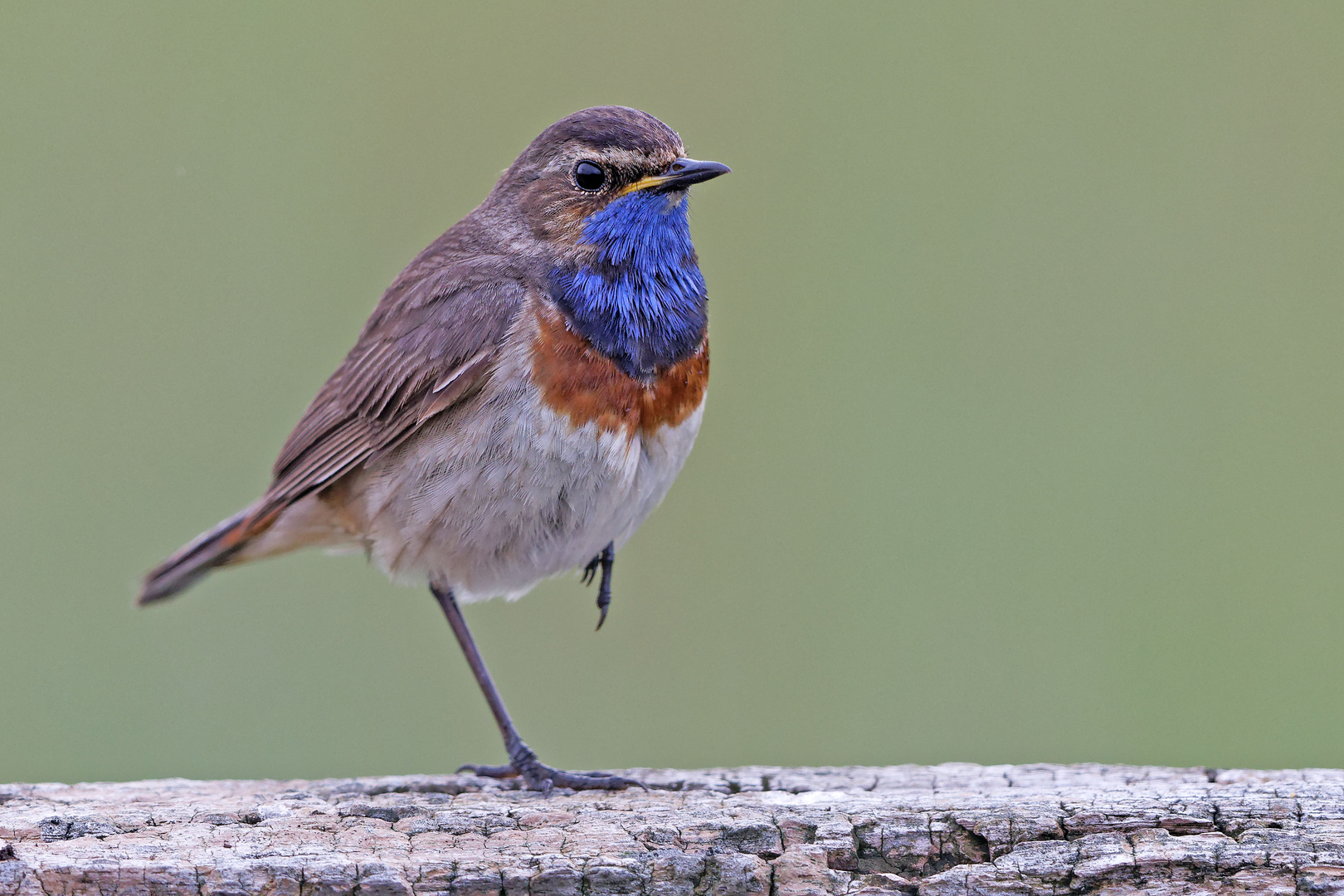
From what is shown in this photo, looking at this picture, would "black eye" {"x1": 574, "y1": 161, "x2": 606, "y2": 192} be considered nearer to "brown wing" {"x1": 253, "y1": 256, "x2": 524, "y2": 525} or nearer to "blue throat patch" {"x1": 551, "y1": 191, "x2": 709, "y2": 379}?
"blue throat patch" {"x1": 551, "y1": 191, "x2": 709, "y2": 379}

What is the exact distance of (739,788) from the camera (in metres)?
4.44

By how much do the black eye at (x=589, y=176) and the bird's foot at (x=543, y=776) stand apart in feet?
7.33

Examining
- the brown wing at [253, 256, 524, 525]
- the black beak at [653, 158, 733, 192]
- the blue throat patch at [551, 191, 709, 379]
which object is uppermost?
the black beak at [653, 158, 733, 192]

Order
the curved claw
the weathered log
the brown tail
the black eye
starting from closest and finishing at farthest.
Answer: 1. the weathered log
2. the black eye
3. the curved claw
4. the brown tail

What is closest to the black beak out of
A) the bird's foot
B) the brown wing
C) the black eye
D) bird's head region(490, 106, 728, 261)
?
bird's head region(490, 106, 728, 261)

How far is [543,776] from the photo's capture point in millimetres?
5207

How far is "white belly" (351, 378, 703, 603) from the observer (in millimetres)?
4918

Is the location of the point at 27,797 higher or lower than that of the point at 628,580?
lower

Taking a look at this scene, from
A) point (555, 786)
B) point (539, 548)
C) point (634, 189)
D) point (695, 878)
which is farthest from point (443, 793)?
point (634, 189)

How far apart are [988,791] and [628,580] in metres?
3.38

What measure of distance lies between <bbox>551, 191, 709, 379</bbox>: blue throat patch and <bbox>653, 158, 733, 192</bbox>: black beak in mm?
82

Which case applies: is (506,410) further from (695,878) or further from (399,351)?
(695,878)

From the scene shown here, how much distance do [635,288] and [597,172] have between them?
486 millimetres

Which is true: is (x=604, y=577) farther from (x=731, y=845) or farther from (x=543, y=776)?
(x=731, y=845)
